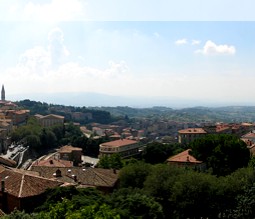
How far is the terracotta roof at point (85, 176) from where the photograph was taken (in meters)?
34.1

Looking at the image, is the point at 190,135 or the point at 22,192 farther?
the point at 190,135

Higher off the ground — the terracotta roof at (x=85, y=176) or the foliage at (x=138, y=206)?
the foliage at (x=138, y=206)

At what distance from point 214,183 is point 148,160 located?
28.1m

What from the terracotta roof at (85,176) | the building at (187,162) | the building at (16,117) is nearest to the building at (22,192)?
the terracotta roof at (85,176)

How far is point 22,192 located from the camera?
26.5 meters

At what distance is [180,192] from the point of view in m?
29.0

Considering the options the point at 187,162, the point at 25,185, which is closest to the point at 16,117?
the point at 187,162

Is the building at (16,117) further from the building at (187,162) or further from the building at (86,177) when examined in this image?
the building at (86,177)

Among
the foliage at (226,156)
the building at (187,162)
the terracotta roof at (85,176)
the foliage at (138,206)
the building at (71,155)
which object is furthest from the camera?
the building at (71,155)

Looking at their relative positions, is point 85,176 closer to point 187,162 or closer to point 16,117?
point 187,162

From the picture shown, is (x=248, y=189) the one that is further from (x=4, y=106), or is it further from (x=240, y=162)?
(x=4, y=106)

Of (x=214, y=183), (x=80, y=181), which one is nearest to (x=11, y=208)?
(x=80, y=181)

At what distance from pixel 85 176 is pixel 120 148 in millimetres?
30824

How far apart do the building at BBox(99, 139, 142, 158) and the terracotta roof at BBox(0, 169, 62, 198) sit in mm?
36450
